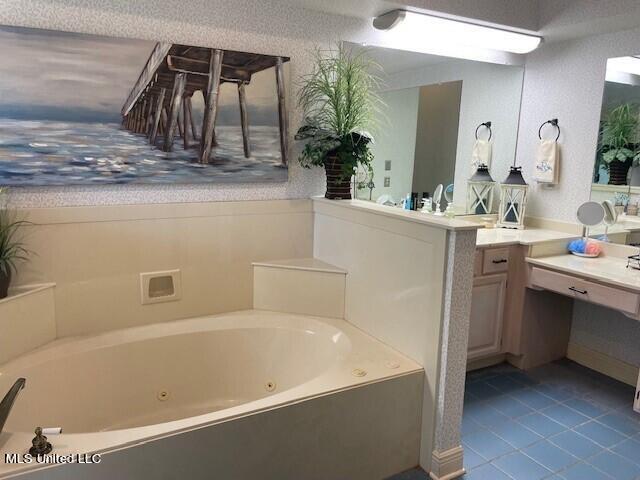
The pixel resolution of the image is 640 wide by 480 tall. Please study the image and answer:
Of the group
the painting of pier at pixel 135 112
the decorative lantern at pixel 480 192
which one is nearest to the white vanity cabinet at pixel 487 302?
the decorative lantern at pixel 480 192

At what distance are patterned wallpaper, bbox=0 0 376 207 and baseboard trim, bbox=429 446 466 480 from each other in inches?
61.5

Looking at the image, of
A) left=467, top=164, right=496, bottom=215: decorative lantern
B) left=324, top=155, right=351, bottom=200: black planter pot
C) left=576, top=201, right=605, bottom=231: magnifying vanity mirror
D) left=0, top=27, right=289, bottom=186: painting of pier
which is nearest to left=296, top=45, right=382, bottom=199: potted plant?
left=324, top=155, right=351, bottom=200: black planter pot

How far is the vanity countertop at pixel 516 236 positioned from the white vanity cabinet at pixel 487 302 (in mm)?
49

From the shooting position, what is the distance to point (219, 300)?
2.61 meters

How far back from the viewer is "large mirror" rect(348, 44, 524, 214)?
9.59 ft

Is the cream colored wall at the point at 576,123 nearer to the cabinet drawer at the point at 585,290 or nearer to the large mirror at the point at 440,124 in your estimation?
the large mirror at the point at 440,124

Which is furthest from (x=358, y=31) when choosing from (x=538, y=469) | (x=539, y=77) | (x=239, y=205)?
(x=538, y=469)

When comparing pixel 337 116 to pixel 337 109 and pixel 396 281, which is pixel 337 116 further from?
pixel 396 281

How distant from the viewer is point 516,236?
2.98 meters

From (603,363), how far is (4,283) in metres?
3.37

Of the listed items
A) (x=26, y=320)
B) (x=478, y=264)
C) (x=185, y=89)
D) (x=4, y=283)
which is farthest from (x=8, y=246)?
(x=478, y=264)

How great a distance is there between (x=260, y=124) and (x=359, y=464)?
174cm

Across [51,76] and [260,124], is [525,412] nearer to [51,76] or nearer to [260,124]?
[260,124]

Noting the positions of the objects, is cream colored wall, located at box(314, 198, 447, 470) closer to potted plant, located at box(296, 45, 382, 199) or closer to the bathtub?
the bathtub
